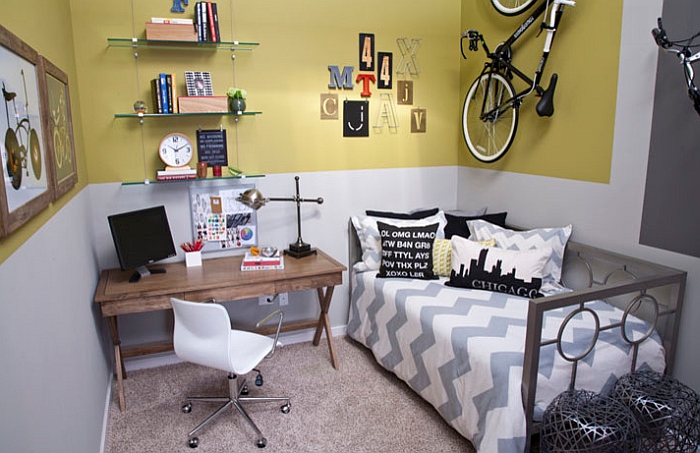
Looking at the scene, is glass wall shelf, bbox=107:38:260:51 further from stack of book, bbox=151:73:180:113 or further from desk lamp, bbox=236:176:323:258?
desk lamp, bbox=236:176:323:258

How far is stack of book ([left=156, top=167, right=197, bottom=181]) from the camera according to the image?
9.45 feet

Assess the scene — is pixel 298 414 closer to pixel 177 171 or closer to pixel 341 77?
pixel 177 171

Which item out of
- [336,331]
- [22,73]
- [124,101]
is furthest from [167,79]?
[336,331]

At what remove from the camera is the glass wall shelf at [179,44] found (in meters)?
2.79

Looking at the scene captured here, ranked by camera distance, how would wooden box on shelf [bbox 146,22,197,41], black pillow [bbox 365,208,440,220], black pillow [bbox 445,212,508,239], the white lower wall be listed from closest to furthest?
the white lower wall → wooden box on shelf [bbox 146,22,197,41] → black pillow [bbox 445,212,508,239] → black pillow [bbox 365,208,440,220]

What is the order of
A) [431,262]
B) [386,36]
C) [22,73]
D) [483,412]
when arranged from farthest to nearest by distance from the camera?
[386,36], [431,262], [483,412], [22,73]

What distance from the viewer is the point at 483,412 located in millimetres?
2080

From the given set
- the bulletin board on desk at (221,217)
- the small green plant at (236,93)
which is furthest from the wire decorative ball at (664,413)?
the small green plant at (236,93)

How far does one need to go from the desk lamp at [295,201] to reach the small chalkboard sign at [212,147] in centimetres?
29

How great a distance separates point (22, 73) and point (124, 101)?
154 centimetres

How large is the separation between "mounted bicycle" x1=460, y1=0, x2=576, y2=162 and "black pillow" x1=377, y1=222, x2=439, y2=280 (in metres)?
0.77

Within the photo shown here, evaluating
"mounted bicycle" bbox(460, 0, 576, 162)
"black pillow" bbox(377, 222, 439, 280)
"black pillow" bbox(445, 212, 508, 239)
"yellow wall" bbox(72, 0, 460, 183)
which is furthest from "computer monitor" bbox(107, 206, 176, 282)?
"mounted bicycle" bbox(460, 0, 576, 162)

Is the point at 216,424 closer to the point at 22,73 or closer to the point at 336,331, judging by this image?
the point at 336,331

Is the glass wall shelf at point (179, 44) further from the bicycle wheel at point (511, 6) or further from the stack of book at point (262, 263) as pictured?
the bicycle wheel at point (511, 6)
